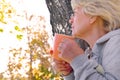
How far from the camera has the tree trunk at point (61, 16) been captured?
A: 6.00 ft

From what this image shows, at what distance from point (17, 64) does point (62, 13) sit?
507 cm

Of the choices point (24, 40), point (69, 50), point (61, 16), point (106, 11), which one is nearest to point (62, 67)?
point (69, 50)

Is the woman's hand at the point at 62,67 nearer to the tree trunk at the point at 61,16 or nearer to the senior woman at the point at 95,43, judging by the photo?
the senior woman at the point at 95,43

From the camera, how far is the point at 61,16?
6.05 ft

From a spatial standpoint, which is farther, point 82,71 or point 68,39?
point 68,39

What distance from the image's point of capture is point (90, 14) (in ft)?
3.82

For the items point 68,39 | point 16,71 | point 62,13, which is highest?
point 62,13

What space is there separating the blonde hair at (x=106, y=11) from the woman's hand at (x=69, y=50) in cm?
13

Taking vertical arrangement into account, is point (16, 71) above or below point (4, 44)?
below

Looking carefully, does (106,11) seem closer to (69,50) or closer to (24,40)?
(69,50)

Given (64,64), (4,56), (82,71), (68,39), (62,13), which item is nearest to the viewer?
(82,71)

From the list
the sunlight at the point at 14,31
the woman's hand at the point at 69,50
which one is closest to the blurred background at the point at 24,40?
the sunlight at the point at 14,31

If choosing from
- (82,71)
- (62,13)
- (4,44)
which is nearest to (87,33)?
(82,71)

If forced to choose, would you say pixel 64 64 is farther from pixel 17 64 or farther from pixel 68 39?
pixel 17 64
